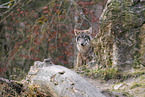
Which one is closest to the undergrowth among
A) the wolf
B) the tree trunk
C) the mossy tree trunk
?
the mossy tree trunk

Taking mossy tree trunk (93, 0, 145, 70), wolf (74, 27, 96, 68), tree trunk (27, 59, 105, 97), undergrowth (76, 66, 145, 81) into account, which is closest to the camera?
tree trunk (27, 59, 105, 97)

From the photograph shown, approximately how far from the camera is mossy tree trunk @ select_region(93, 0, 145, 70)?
2.91 m

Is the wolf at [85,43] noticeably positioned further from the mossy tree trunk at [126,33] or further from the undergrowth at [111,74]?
the mossy tree trunk at [126,33]

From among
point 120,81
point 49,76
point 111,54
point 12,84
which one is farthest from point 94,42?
point 12,84

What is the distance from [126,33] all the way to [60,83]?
167cm

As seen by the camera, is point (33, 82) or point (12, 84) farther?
point (12, 84)

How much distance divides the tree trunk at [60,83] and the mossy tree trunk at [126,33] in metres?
1.10

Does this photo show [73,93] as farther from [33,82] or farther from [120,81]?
[120,81]

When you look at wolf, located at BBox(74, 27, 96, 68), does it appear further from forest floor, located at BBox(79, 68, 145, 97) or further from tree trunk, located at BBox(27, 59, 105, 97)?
tree trunk, located at BBox(27, 59, 105, 97)

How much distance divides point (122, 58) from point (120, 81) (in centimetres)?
43

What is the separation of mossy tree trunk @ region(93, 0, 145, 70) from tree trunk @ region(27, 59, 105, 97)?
110cm

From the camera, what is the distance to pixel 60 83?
2033 millimetres

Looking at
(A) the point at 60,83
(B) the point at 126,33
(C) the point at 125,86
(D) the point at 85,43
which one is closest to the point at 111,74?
(C) the point at 125,86

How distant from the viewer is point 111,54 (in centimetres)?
304
